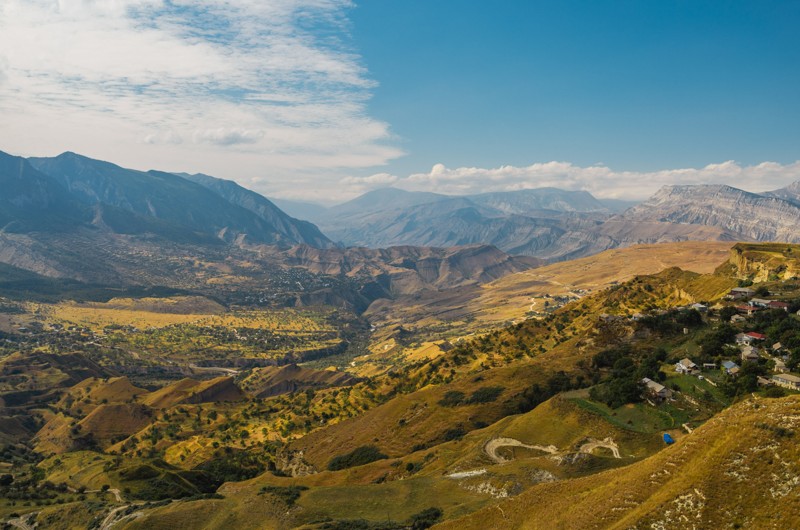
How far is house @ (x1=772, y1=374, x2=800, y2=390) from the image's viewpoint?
62.1 meters

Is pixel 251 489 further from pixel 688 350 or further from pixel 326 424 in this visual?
pixel 688 350

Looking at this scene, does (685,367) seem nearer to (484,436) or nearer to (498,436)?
(498,436)

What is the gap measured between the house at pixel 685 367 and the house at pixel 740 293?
40.6 m

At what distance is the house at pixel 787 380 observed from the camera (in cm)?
6211

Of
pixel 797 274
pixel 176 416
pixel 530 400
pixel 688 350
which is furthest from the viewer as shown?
pixel 176 416

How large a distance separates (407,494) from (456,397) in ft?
134

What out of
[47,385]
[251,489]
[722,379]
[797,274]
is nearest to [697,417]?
[722,379]

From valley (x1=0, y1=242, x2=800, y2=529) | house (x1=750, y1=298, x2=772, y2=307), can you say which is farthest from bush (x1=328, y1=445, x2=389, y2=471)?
house (x1=750, y1=298, x2=772, y2=307)

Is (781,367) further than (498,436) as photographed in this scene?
No

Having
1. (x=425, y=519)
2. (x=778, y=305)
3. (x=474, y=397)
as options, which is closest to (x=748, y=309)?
(x=778, y=305)

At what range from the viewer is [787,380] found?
63.5 meters

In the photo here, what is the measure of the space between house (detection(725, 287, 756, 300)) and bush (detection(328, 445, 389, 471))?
81921 millimetres

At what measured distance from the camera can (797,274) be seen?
12125cm

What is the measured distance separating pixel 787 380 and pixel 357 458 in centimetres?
6602
